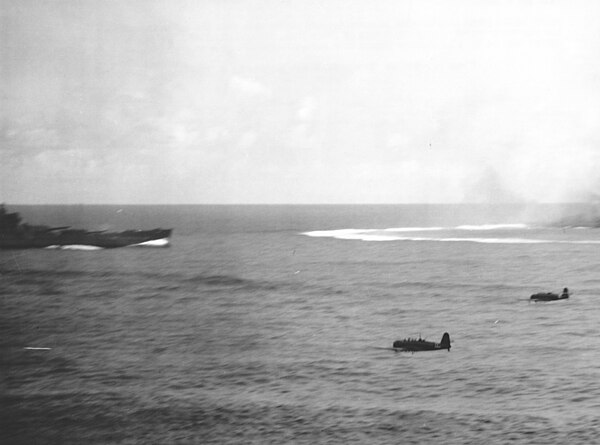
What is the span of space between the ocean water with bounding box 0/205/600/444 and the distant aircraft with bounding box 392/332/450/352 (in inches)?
24.1

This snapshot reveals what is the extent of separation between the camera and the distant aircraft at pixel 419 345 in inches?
1548

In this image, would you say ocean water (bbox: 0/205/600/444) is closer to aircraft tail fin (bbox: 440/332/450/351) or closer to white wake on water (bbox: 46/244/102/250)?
aircraft tail fin (bbox: 440/332/450/351)

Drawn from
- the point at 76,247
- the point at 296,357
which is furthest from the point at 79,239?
the point at 296,357

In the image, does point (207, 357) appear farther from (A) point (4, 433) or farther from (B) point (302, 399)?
(A) point (4, 433)

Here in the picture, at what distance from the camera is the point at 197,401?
30609 millimetres

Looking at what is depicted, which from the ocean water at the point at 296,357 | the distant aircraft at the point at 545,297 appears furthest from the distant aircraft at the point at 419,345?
the distant aircraft at the point at 545,297

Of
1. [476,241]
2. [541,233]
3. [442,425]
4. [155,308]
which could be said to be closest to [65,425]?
[442,425]

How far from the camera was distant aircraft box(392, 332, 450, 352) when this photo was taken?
3931 centimetres

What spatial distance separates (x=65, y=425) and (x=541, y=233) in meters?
125

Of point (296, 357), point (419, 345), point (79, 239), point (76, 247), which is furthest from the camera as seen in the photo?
point (79, 239)

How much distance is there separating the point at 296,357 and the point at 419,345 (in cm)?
705

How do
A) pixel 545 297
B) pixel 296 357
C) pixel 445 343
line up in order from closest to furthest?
1. pixel 296 357
2. pixel 445 343
3. pixel 545 297

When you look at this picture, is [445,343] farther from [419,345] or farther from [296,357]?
[296,357]

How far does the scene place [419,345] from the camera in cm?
3931
